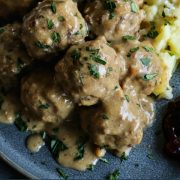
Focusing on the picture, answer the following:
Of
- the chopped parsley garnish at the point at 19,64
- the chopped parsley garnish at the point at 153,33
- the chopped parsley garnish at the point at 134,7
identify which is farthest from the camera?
the chopped parsley garnish at the point at 153,33

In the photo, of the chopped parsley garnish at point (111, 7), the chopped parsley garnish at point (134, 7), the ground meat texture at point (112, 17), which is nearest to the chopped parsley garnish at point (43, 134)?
the ground meat texture at point (112, 17)

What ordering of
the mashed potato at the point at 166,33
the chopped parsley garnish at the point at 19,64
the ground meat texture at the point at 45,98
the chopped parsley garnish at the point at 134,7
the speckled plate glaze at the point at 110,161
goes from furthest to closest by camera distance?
the mashed potato at the point at 166,33 < the chopped parsley garnish at the point at 134,7 < the chopped parsley garnish at the point at 19,64 < the speckled plate glaze at the point at 110,161 < the ground meat texture at the point at 45,98

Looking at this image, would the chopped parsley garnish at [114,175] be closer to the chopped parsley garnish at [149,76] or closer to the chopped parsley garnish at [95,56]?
the chopped parsley garnish at [149,76]

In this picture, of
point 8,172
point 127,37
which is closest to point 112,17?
point 127,37

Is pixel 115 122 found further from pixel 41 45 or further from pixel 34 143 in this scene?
pixel 41 45

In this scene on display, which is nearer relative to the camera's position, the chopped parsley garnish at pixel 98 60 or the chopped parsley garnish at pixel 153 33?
the chopped parsley garnish at pixel 98 60

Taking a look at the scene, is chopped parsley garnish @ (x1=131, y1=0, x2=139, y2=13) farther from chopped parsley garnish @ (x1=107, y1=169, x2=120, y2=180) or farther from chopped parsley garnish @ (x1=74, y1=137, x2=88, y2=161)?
chopped parsley garnish @ (x1=107, y1=169, x2=120, y2=180)
